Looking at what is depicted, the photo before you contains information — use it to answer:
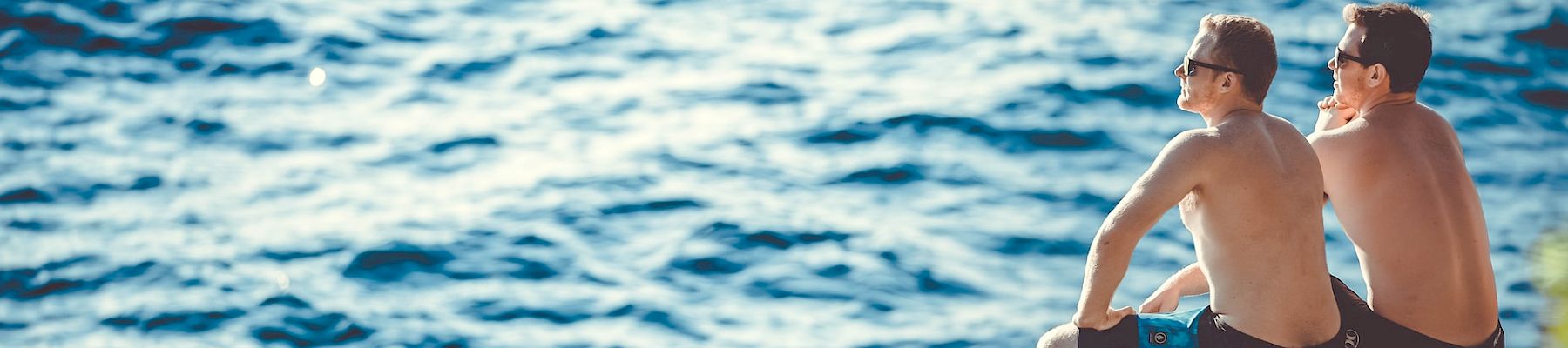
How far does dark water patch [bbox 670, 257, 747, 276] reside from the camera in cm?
848

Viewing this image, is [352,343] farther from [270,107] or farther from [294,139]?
[270,107]

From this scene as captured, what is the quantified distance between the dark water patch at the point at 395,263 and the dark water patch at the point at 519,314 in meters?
0.56

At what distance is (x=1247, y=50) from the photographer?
153 inches

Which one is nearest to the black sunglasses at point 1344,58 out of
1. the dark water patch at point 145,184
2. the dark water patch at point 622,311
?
the dark water patch at point 622,311

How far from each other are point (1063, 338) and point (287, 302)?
5138mm

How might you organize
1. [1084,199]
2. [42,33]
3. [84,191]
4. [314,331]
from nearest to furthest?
[314,331], [1084,199], [84,191], [42,33]

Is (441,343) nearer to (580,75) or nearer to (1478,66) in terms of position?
(580,75)

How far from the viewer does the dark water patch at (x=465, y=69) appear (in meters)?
11.9

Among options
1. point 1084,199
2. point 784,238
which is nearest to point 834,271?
point 784,238

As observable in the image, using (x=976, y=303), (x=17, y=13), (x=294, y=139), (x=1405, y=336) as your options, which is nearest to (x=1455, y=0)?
(x=976, y=303)

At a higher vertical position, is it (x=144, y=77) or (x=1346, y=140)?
(x=144, y=77)

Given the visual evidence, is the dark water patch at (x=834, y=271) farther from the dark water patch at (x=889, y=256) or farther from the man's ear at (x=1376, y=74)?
the man's ear at (x=1376, y=74)

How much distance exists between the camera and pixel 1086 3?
13250 mm

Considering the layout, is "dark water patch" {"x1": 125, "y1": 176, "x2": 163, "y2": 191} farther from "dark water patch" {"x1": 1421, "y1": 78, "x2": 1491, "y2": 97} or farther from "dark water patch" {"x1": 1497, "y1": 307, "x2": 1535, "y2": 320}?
"dark water patch" {"x1": 1421, "y1": 78, "x2": 1491, "y2": 97}
